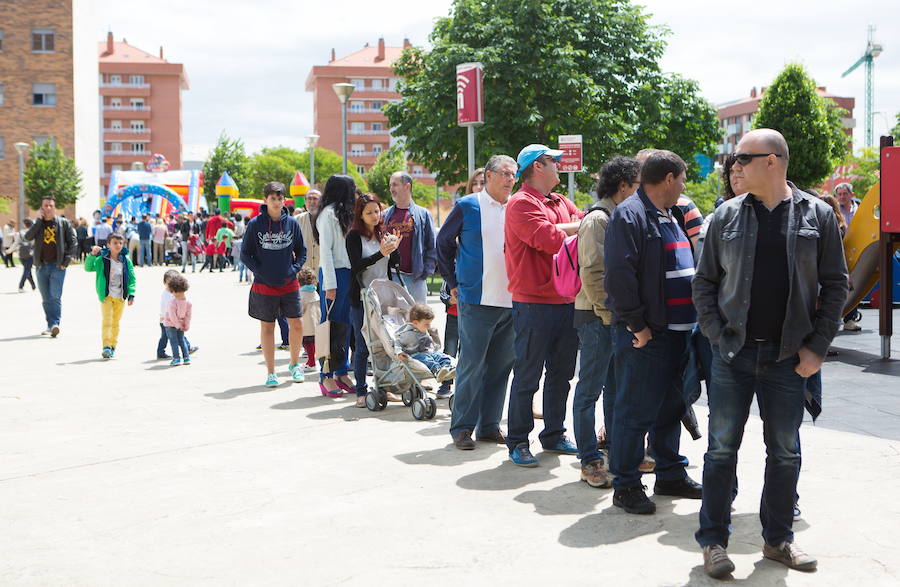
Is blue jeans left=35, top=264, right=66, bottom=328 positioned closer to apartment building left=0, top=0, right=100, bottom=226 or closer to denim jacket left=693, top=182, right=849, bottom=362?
denim jacket left=693, top=182, right=849, bottom=362

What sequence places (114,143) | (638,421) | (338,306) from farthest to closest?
(114,143) → (338,306) → (638,421)

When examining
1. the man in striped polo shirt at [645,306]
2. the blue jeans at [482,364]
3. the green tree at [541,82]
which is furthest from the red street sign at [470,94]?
the green tree at [541,82]

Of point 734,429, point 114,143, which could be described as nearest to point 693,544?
point 734,429

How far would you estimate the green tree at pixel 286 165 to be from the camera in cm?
10625

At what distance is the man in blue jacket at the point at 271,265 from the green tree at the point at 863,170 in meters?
53.9

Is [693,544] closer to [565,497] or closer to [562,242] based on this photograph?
[565,497]

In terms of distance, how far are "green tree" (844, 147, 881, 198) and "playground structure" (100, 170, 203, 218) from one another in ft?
123

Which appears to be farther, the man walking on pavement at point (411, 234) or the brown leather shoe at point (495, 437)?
the man walking on pavement at point (411, 234)

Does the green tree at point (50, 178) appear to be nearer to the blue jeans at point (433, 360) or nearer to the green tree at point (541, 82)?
the green tree at point (541, 82)

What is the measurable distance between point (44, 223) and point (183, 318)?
4531mm

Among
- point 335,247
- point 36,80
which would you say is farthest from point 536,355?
point 36,80

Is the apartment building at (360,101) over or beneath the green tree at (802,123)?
over

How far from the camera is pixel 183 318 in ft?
36.4

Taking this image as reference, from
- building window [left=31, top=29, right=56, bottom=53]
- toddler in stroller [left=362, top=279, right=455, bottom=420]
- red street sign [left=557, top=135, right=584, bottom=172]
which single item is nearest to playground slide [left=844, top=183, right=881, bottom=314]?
red street sign [left=557, top=135, right=584, bottom=172]
